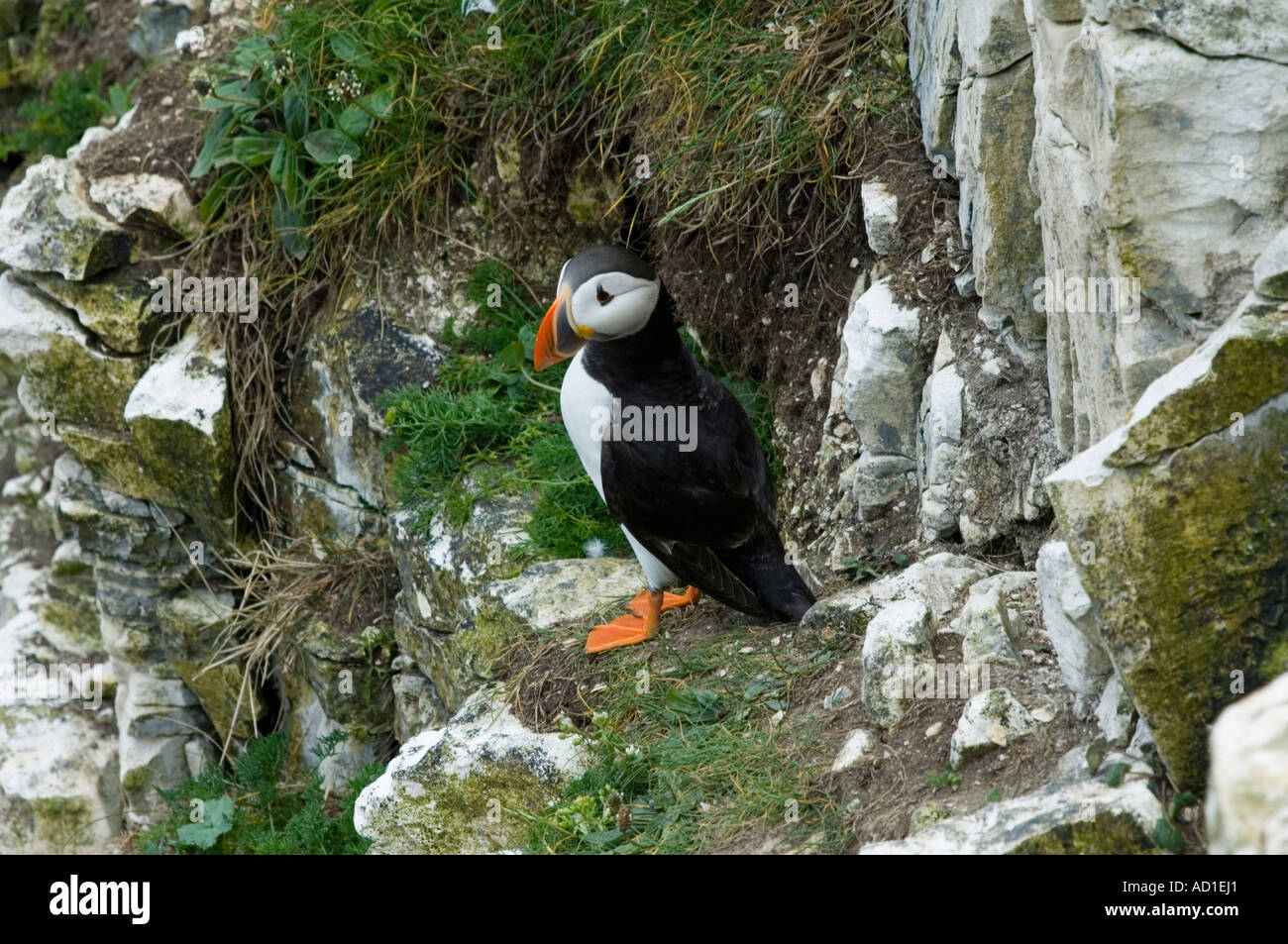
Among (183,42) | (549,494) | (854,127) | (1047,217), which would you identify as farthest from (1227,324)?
(183,42)

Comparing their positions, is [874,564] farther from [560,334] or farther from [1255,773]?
[1255,773]

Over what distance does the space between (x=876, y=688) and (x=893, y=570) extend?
3.32 feet

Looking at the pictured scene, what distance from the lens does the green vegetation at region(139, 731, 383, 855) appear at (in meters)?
5.37

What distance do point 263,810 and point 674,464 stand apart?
3.18m

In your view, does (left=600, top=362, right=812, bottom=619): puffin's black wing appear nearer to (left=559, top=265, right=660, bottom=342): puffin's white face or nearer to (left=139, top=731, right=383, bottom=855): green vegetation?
(left=559, top=265, right=660, bottom=342): puffin's white face

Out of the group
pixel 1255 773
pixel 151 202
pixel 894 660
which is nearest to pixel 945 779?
pixel 894 660

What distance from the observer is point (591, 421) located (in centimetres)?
421

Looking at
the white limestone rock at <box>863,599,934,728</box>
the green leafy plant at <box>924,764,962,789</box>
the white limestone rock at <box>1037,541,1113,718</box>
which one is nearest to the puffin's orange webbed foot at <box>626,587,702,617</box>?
the white limestone rock at <box>863,599,934,728</box>

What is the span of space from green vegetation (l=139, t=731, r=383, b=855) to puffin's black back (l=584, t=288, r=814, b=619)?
196 cm

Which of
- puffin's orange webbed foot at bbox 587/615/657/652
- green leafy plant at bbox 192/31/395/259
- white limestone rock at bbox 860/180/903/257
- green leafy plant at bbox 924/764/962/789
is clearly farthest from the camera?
green leafy plant at bbox 192/31/395/259

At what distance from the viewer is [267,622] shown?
249 inches

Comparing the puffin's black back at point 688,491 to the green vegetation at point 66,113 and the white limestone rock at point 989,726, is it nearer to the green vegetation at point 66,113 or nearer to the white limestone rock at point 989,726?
the white limestone rock at point 989,726

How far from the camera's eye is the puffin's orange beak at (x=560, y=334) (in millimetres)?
3902

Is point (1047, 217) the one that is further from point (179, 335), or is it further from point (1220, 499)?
point (179, 335)
